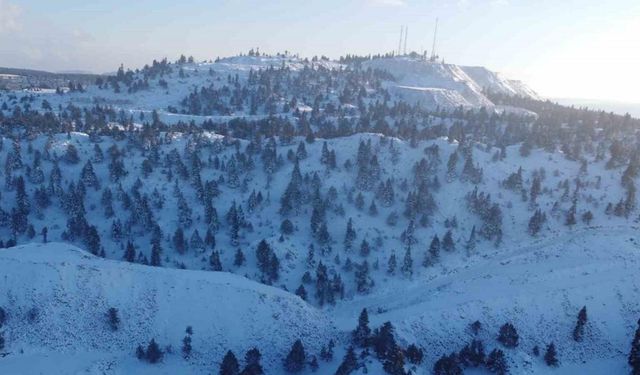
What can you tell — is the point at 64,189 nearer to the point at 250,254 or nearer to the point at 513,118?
the point at 250,254

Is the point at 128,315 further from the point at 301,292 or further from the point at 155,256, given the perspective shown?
the point at 301,292

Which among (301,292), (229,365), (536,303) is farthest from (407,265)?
(229,365)

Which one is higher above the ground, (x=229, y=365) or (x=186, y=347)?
(x=229, y=365)

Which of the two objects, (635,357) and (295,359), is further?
(635,357)

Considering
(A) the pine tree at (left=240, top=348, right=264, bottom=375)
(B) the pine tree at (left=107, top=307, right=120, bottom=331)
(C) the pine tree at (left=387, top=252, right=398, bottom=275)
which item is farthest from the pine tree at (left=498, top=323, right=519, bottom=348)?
(B) the pine tree at (left=107, top=307, right=120, bottom=331)

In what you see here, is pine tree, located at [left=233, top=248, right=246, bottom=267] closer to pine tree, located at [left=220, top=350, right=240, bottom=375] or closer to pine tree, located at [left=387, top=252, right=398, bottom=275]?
pine tree, located at [left=387, top=252, right=398, bottom=275]

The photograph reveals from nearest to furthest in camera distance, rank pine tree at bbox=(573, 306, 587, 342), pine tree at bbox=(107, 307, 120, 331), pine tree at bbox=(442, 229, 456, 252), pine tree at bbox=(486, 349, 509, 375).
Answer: pine tree at bbox=(486, 349, 509, 375) → pine tree at bbox=(107, 307, 120, 331) → pine tree at bbox=(573, 306, 587, 342) → pine tree at bbox=(442, 229, 456, 252)

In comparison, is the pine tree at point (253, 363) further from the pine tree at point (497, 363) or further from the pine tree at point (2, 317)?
the pine tree at point (2, 317)
